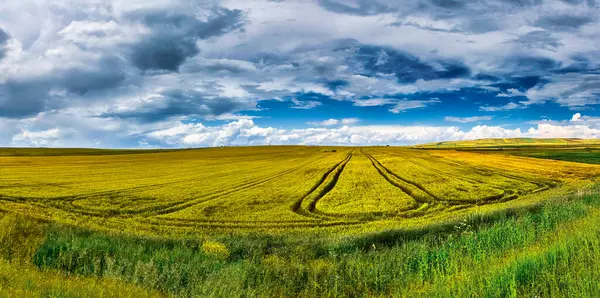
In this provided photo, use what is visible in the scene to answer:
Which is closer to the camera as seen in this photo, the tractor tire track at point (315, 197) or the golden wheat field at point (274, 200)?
the golden wheat field at point (274, 200)

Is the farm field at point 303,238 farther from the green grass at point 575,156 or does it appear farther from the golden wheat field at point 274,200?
the green grass at point 575,156

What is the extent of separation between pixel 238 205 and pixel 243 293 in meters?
21.6

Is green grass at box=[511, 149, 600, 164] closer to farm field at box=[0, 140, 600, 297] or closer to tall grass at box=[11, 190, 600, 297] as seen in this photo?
farm field at box=[0, 140, 600, 297]

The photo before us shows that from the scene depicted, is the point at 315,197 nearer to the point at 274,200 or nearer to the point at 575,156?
the point at 274,200

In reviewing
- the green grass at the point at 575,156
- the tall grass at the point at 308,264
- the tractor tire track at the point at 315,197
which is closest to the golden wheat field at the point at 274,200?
the tractor tire track at the point at 315,197

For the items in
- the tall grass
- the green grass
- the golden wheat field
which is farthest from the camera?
the green grass

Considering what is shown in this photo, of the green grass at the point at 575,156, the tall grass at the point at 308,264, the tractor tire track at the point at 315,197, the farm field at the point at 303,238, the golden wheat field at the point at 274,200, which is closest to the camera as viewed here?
the tall grass at the point at 308,264

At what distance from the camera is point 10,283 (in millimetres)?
7613

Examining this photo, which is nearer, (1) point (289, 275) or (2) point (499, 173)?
(1) point (289, 275)

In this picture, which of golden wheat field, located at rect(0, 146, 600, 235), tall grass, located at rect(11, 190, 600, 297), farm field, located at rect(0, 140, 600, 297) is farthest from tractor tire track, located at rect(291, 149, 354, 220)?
tall grass, located at rect(11, 190, 600, 297)

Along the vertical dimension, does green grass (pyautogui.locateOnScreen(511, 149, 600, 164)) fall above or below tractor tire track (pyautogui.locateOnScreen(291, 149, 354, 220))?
above

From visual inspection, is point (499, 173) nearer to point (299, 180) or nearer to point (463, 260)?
point (299, 180)

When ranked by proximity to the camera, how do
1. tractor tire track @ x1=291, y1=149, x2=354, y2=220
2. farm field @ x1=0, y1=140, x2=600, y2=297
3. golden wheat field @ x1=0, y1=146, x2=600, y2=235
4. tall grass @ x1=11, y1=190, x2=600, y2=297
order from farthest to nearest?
tractor tire track @ x1=291, y1=149, x2=354, y2=220 < golden wheat field @ x1=0, y1=146, x2=600, y2=235 < farm field @ x1=0, y1=140, x2=600, y2=297 < tall grass @ x1=11, y1=190, x2=600, y2=297

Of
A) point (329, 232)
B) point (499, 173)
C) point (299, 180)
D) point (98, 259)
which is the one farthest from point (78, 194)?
point (499, 173)
